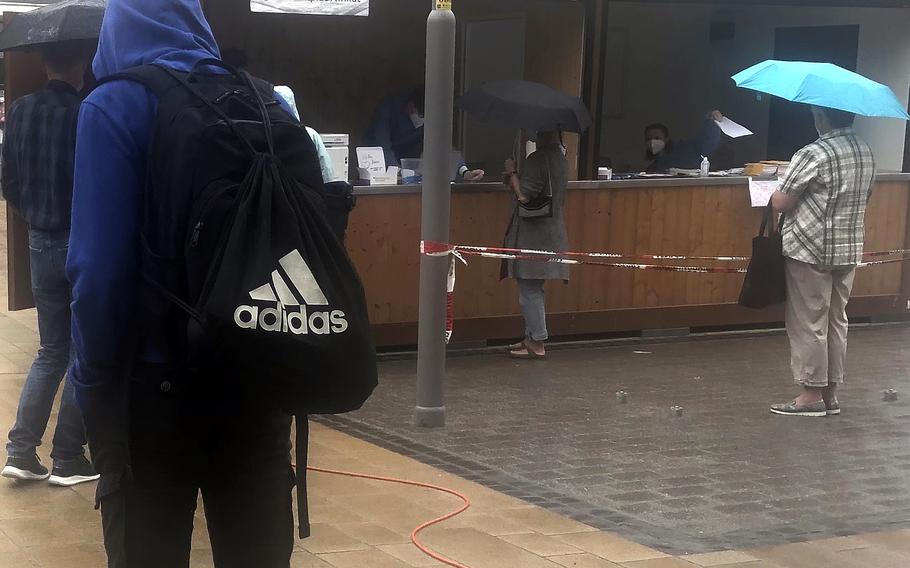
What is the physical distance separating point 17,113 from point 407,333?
4464 mm

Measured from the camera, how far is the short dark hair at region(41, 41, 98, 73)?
5750mm

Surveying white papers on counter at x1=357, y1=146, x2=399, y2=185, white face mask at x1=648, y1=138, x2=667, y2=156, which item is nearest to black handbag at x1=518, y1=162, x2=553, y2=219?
white papers on counter at x1=357, y1=146, x2=399, y2=185

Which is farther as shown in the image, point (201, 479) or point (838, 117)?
point (838, 117)

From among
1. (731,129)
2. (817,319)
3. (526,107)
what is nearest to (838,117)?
(817,319)

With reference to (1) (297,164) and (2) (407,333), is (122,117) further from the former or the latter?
(2) (407,333)

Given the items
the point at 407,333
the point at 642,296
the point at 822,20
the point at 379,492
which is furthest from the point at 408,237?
the point at 822,20

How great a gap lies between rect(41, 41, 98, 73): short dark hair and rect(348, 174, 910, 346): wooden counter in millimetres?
3486

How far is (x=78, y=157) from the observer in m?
2.88

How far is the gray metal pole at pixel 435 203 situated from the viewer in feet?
23.2

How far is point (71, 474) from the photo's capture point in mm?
5836

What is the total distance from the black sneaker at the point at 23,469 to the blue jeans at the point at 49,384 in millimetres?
28

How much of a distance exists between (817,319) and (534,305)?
90.0 inches

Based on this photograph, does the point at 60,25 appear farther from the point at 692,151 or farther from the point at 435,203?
the point at 692,151

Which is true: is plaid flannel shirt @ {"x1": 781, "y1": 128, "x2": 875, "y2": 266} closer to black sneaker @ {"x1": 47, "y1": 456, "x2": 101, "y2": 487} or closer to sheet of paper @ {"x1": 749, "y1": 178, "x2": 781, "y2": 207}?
sheet of paper @ {"x1": 749, "y1": 178, "x2": 781, "y2": 207}
